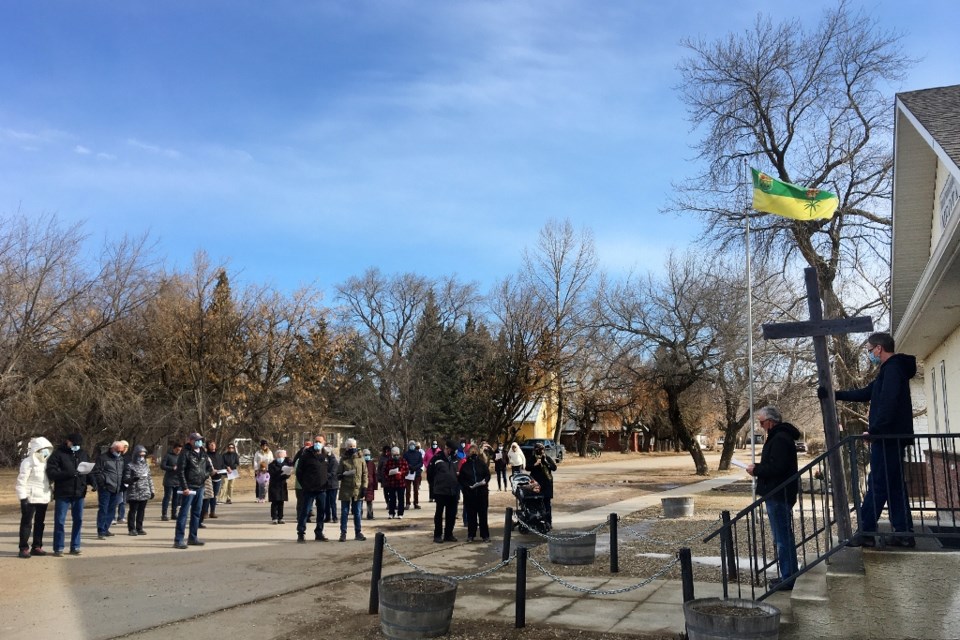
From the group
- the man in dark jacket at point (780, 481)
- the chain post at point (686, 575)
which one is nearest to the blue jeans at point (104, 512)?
the chain post at point (686, 575)

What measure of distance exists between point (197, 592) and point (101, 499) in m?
5.70

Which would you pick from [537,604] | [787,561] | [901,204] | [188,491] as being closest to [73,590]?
[188,491]

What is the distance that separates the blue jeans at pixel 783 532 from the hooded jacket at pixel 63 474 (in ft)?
33.2

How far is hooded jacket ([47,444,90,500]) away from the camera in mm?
11156

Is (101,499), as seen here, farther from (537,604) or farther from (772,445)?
(772,445)

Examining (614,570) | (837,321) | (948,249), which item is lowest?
(614,570)

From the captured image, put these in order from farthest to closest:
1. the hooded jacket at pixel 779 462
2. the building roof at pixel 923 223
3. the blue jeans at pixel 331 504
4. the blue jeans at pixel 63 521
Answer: the blue jeans at pixel 331 504 < the blue jeans at pixel 63 521 < the building roof at pixel 923 223 < the hooded jacket at pixel 779 462

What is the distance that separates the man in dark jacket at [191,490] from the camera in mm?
12359

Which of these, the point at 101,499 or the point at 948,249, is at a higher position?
the point at 948,249

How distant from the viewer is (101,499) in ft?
43.4

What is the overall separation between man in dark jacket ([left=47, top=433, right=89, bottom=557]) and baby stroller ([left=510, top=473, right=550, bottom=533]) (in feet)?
23.7

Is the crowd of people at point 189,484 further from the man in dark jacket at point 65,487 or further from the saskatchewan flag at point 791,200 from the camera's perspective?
the saskatchewan flag at point 791,200

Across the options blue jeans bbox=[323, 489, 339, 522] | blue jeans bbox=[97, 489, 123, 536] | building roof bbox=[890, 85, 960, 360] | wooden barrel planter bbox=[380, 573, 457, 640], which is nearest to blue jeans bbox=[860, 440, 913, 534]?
building roof bbox=[890, 85, 960, 360]

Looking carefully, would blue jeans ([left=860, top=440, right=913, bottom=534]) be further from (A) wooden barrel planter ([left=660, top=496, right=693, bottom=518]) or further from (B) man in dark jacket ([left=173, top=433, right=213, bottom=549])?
(A) wooden barrel planter ([left=660, top=496, right=693, bottom=518])
